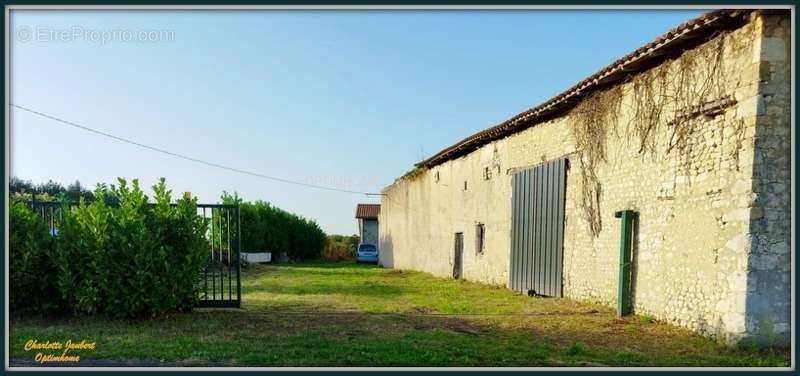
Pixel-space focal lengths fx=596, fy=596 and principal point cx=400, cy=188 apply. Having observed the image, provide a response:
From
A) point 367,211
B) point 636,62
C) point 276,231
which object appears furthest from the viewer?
point 367,211

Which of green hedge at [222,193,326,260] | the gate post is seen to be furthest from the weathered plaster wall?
green hedge at [222,193,326,260]

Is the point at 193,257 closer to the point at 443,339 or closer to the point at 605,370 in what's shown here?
the point at 443,339

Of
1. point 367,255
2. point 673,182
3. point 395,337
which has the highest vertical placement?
point 673,182

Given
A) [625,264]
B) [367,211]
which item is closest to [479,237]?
[625,264]

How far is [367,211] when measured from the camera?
49969 millimetres

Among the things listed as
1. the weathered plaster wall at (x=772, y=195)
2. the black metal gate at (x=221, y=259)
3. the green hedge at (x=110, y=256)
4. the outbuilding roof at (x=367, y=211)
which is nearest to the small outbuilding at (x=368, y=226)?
the outbuilding roof at (x=367, y=211)

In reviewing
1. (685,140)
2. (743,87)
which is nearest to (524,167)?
(685,140)

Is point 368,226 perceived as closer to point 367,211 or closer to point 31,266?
point 367,211

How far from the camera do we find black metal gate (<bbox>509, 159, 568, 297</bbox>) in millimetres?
13180

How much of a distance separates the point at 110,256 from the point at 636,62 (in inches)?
344

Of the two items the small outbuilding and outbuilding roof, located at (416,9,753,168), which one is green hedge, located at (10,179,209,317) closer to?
outbuilding roof, located at (416,9,753,168)

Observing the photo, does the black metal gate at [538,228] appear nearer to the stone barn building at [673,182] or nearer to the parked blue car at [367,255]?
the stone barn building at [673,182]

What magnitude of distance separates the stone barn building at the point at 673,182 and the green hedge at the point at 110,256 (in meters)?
7.38

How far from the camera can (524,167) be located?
49.7 feet
